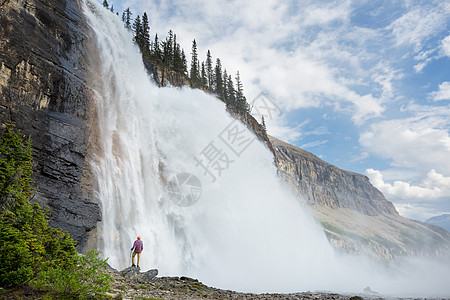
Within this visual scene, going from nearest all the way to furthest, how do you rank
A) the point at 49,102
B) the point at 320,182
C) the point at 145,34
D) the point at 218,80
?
the point at 49,102, the point at 145,34, the point at 218,80, the point at 320,182

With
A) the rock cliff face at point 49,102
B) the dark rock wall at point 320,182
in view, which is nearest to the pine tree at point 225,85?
the rock cliff face at point 49,102

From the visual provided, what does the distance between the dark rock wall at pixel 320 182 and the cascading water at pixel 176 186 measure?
3244 inches

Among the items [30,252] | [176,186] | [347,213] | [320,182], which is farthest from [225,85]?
[347,213]

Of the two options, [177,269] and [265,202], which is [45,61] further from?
[265,202]

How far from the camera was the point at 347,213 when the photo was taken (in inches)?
6284

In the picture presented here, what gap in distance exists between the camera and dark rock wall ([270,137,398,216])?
13688 centimetres

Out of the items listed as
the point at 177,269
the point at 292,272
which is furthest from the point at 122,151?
the point at 292,272

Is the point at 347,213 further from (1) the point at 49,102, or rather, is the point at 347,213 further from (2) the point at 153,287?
(1) the point at 49,102

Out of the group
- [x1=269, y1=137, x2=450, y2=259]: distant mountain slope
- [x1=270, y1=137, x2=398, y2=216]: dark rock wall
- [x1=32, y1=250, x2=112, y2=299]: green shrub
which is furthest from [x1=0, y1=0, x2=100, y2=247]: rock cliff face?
[x1=270, y1=137, x2=398, y2=216]: dark rock wall

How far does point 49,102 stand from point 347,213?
171 meters

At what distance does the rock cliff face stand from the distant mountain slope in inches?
4012

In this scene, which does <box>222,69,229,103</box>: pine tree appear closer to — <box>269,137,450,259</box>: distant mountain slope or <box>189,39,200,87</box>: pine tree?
<box>189,39,200,87</box>: pine tree

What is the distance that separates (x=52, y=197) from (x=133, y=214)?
7.08 m

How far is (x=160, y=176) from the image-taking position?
26844 millimetres
